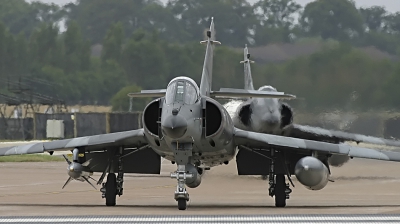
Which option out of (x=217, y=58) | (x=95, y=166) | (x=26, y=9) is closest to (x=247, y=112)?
(x=217, y=58)

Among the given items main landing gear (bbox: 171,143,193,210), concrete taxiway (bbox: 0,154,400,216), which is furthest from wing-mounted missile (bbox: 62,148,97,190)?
main landing gear (bbox: 171,143,193,210)

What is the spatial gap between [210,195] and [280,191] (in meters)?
3.19

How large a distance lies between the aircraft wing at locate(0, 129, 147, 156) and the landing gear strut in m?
2.26

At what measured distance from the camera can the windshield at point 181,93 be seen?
13.3m

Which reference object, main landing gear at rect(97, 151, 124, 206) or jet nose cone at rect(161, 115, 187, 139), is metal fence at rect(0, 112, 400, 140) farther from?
jet nose cone at rect(161, 115, 187, 139)

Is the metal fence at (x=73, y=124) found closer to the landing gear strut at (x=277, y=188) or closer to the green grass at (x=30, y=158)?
the green grass at (x=30, y=158)

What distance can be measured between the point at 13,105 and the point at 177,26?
15114 mm

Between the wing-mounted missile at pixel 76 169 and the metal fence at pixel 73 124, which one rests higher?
the metal fence at pixel 73 124

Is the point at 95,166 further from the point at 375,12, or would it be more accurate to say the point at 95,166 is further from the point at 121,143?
the point at 375,12

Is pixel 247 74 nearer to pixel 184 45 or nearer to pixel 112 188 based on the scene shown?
pixel 184 45

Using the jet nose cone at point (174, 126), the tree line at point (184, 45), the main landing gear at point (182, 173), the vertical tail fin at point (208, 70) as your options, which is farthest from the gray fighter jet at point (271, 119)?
the jet nose cone at point (174, 126)

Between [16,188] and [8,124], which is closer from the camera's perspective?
[16,188]

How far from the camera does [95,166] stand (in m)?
15.9

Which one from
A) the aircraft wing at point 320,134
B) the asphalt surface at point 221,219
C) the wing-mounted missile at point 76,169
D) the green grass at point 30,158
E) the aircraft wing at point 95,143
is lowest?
the asphalt surface at point 221,219
